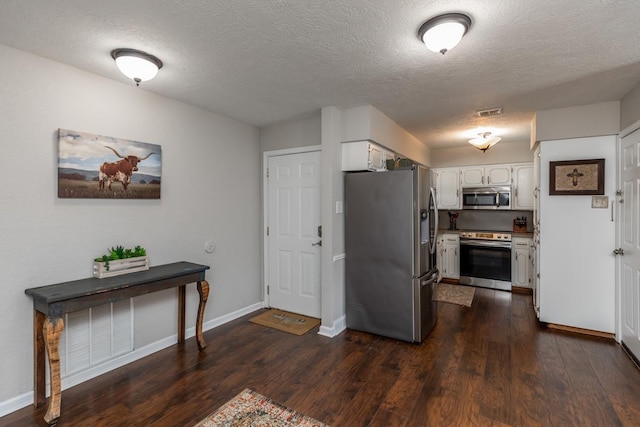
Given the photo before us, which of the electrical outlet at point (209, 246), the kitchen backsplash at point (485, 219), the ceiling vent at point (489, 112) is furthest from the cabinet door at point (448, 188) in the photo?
the electrical outlet at point (209, 246)

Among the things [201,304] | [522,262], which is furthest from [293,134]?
[522,262]

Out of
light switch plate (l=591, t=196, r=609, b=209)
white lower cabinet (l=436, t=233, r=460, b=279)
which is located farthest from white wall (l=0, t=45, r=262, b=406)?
light switch plate (l=591, t=196, r=609, b=209)

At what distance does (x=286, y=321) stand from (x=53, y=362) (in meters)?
2.21

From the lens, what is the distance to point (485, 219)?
229 inches

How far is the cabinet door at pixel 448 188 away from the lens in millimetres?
5633

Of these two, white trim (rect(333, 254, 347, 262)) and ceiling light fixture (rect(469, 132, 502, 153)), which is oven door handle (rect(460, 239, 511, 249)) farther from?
white trim (rect(333, 254, 347, 262))

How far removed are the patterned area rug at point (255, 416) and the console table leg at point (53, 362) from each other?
932 mm

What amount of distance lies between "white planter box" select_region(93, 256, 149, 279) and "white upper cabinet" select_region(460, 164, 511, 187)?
16.9ft

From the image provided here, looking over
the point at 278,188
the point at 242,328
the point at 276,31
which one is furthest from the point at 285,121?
the point at 242,328

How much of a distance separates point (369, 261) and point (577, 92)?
101 inches

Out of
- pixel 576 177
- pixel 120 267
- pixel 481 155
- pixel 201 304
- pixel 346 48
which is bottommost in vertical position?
pixel 201 304

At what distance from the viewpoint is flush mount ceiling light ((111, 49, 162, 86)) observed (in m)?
2.14

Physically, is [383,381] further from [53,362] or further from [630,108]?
[630,108]

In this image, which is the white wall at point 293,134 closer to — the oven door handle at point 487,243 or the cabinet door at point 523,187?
the oven door handle at point 487,243
